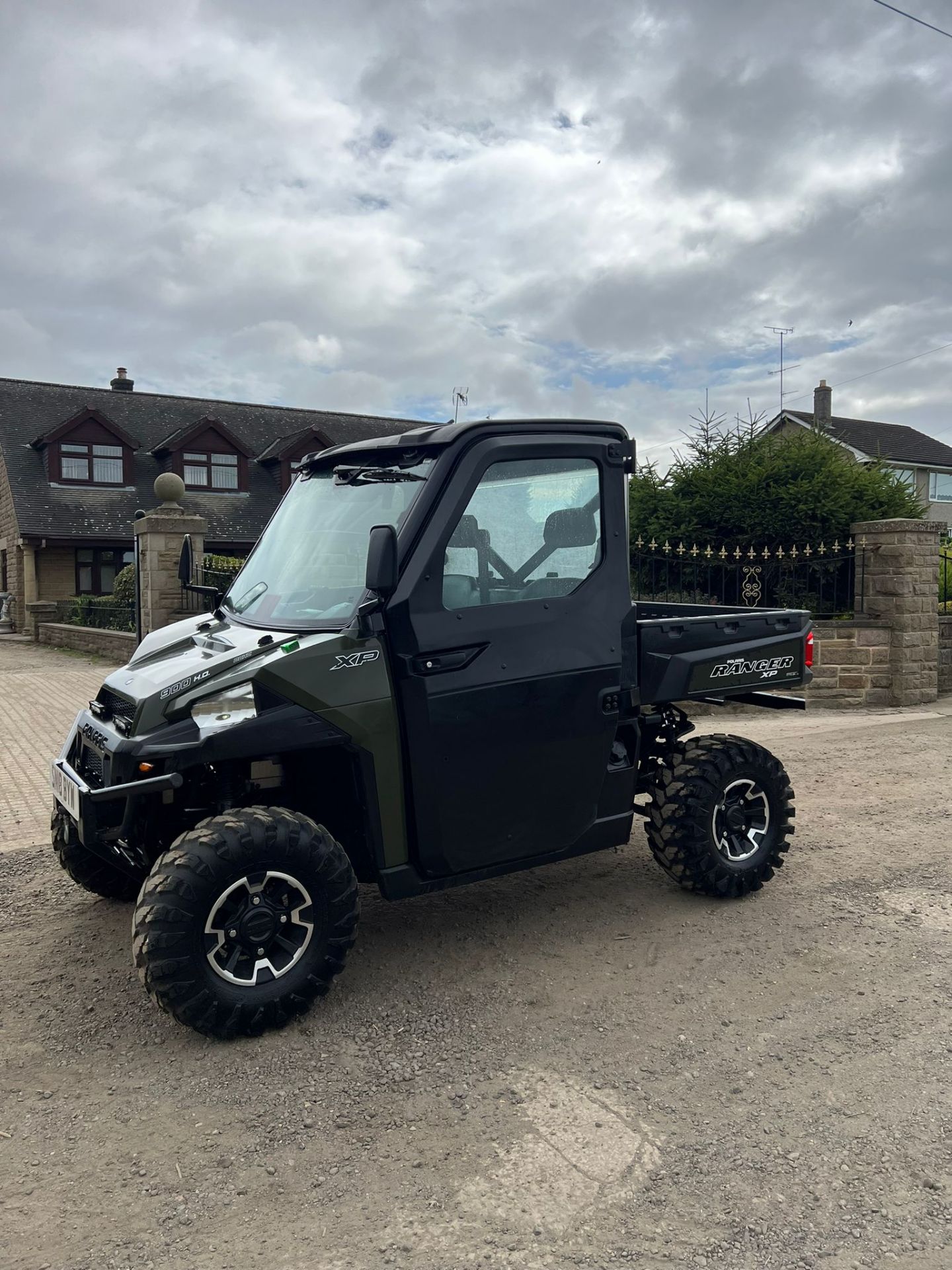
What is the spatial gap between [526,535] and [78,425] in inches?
1135

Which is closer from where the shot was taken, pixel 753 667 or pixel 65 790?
pixel 65 790

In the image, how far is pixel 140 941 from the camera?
136 inches

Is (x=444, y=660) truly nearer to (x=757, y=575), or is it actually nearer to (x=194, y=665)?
(x=194, y=665)

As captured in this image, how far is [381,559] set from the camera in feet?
12.1

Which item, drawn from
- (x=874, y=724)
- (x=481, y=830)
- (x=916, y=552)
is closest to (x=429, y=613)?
(x=481, y=830)

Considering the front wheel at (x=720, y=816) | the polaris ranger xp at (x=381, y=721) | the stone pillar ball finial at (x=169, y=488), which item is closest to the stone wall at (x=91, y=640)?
the stone pillar ball finial at (x=169, y=488)

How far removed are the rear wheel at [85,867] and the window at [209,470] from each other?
28.0 m

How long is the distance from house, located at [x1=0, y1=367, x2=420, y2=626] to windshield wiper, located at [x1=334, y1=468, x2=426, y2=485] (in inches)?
946

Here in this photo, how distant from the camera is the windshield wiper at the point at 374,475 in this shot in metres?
4.14

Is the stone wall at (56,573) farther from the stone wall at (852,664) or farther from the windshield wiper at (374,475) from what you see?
the windshield wiper at (374,475)

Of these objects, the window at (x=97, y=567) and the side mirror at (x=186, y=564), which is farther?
the window at (x=97, y=567)

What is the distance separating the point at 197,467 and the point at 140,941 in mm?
30211

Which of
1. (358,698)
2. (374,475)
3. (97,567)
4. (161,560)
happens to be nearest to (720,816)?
(358,698)

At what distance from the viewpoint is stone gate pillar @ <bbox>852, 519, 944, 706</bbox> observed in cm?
1140
